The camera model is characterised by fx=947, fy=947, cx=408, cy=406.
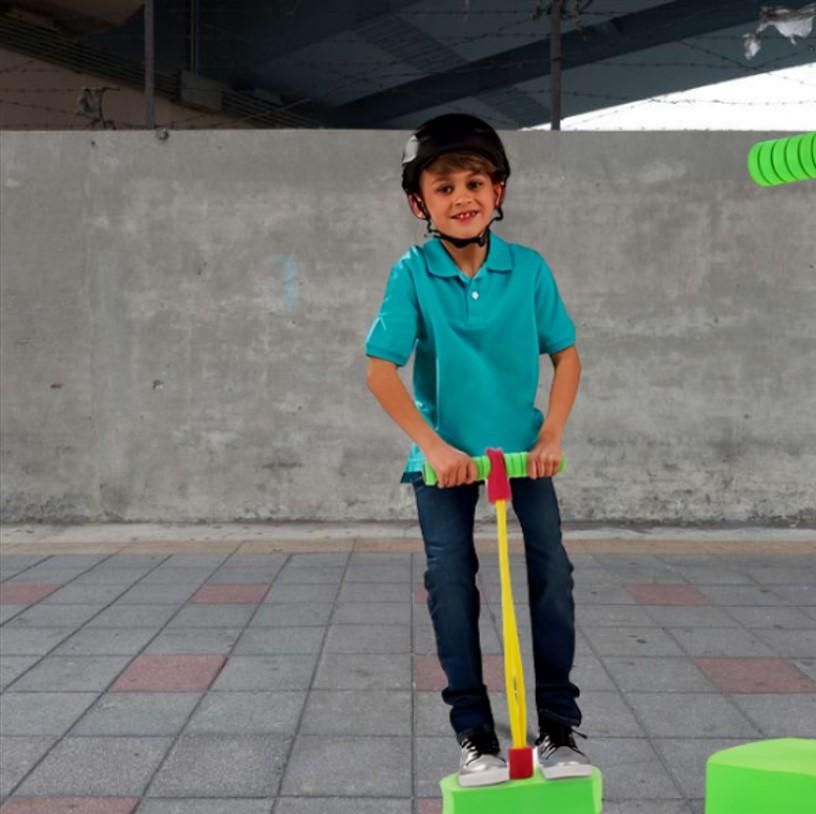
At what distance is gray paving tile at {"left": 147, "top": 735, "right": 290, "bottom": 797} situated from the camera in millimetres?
2896

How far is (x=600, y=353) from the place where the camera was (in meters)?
7.10

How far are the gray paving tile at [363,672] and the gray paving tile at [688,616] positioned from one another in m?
1.43

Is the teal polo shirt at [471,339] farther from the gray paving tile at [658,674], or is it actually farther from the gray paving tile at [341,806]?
the gray paving tile at [658,674]

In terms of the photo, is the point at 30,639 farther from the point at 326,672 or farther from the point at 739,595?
the point at 739,595

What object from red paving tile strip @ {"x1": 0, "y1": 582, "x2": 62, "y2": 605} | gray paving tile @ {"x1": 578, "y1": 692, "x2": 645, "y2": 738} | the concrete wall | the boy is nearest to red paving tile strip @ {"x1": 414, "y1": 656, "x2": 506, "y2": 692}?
gray paving tile @ {"x1": 578, "y1": 692, "x2": 645, "y2": 738}

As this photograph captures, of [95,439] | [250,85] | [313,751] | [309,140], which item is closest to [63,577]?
[95,439]

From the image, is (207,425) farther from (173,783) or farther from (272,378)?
(173,783)

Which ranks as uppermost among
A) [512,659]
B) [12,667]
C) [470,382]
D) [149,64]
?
[149,64]

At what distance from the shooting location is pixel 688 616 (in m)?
4.85

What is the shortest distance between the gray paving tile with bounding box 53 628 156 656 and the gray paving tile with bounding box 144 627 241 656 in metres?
0.07

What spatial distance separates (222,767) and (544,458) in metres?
1.59

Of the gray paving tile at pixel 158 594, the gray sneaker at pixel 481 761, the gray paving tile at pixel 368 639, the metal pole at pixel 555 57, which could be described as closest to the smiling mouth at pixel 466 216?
the gray sneaker at pixel 481 761

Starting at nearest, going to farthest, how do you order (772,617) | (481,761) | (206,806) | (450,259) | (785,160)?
(785,160) < (481,761) < (450,259) < (206,806) < (772,617)

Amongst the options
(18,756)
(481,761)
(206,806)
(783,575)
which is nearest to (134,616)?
(18,756)
